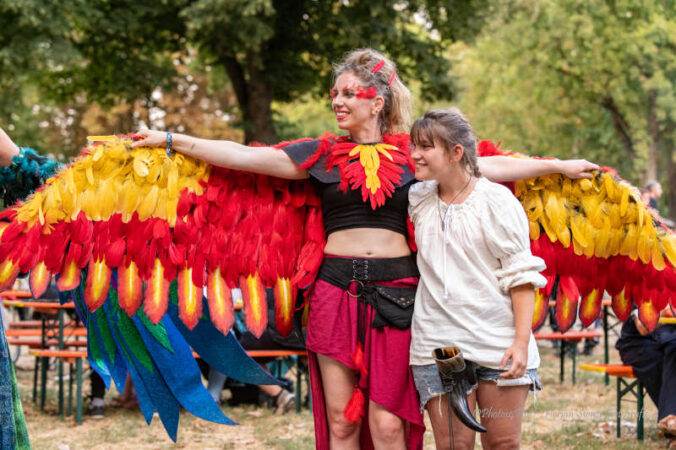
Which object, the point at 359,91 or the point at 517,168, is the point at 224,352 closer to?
the point at 359,91

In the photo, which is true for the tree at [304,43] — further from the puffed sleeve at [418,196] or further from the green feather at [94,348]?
the puffed sleeve at [418,196]

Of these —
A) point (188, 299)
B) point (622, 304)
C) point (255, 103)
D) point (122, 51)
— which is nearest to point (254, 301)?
point (188, 299)

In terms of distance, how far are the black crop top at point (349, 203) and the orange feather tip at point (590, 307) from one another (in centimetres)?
95

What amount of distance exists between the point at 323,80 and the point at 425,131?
11.4 metres

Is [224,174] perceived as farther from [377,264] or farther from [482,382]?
[482,382]

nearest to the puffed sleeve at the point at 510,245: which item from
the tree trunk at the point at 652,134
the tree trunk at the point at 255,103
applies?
the tree trunk at the point at 255,103

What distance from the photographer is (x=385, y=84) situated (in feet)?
10.8

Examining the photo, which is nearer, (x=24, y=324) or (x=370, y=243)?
(x=370, y=243)

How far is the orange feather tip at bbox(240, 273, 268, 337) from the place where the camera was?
3348mm

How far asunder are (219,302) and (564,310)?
150cm

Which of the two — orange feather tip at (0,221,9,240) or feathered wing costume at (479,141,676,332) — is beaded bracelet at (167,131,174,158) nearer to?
orange feather tip at (0,221,9,240)

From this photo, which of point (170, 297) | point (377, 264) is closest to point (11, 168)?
point (170, 297)

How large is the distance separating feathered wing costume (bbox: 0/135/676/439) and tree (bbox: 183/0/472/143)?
7.88 meters

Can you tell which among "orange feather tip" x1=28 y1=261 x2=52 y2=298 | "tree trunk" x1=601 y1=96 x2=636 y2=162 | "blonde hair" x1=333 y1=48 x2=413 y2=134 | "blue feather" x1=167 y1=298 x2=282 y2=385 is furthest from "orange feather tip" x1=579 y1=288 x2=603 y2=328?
"tree trunk" x1=601 y1=96 x2=636 y2=162
